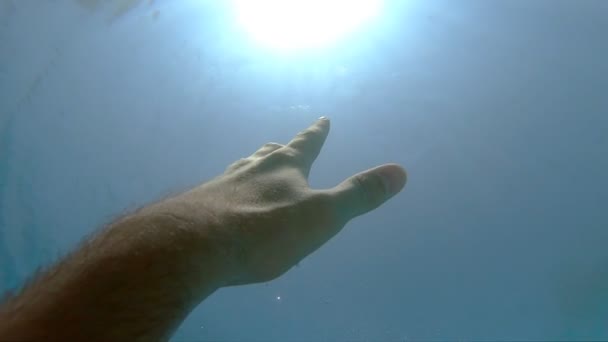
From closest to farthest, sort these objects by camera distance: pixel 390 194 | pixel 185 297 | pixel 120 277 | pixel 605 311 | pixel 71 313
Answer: pixel 71 313, pixel 120 277, pixel 185 297, pixel 390 194, pixel 605 311

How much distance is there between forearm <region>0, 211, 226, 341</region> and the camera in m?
1.51

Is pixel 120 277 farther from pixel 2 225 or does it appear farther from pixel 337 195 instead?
pixel 2 225

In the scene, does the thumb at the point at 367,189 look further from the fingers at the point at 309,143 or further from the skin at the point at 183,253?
the fingers at the point at 309,143

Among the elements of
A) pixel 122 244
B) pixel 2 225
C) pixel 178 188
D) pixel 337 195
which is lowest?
pixel 122 244

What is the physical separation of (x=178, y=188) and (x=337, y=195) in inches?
49.4

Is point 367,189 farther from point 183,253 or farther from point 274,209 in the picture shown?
point 183,253

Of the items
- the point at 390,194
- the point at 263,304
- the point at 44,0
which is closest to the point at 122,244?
the point at 390,194

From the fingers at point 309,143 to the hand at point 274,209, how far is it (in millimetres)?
112

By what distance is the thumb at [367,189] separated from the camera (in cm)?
225

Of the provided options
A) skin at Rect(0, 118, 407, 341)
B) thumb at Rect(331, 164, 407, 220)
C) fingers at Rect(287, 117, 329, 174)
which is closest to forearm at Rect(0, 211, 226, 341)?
skin at Rect(0, 118, 407, 341)

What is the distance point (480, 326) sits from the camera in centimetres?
2905

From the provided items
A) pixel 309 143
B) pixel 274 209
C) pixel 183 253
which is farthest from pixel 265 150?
pixel 183 253

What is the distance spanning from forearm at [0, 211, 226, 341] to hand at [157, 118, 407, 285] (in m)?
0.14

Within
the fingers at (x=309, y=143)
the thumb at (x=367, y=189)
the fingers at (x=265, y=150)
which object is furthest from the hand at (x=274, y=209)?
the fingers at (x=265, y=150)
